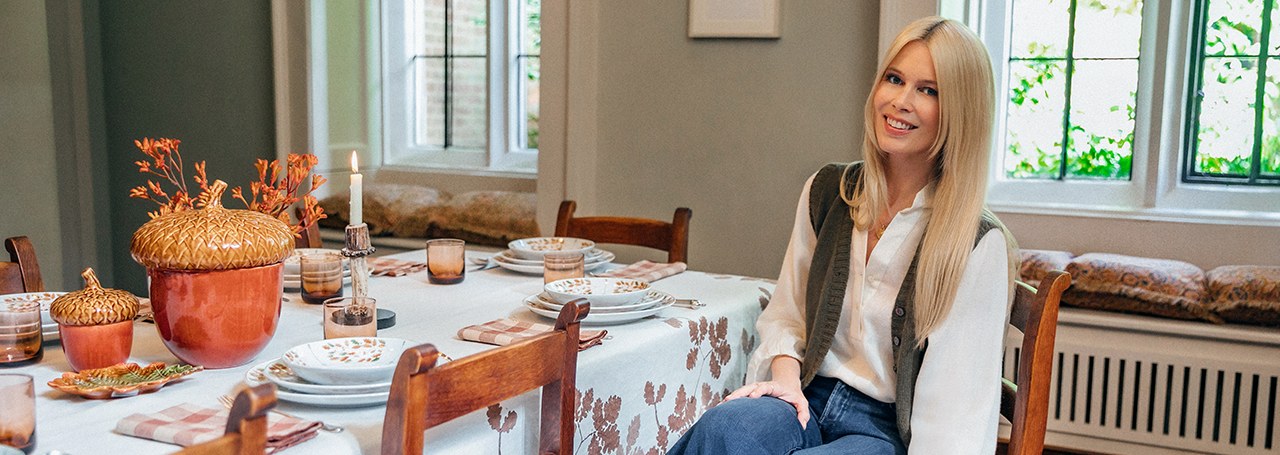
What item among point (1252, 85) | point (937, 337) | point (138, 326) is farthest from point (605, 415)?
point (1252, 85)

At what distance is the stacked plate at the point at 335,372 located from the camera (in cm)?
102

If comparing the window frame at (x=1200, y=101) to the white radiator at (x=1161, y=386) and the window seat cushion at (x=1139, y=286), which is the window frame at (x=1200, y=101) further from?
the white radiator at (x=1161, y=386)

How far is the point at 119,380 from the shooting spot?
1.08m

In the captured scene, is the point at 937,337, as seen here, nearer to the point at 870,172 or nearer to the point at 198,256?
the point at 870,172

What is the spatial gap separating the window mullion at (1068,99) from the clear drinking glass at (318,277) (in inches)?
88.3

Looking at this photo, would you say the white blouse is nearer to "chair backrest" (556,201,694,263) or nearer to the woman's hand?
the woman's hand

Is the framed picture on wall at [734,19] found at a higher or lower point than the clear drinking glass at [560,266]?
higher

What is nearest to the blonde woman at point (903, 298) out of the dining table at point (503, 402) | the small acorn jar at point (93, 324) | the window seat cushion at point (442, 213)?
the dining table at point (503, 402)

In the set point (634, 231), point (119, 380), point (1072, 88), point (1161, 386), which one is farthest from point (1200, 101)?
point (119, 380)

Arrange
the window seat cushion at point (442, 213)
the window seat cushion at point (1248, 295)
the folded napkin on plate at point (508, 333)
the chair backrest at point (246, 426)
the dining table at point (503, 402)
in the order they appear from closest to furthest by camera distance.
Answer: the chair backrest at point (246, 426) < the dining table at point (503, 402) < the folded napkin on plate at point (508, 333) < the window seat cushion at point (1248, 295) < the window seat cushion at point (442, 213)

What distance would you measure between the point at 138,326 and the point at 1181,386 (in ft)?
8.10

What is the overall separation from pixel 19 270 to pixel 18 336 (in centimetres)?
59

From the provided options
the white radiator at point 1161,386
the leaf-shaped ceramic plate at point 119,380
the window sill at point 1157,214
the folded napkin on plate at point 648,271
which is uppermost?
the window sill at point 1157,214

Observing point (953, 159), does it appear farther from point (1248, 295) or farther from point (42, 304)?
point (1248, 295)
